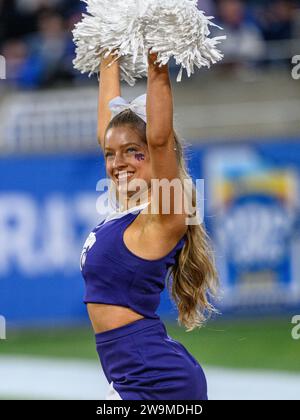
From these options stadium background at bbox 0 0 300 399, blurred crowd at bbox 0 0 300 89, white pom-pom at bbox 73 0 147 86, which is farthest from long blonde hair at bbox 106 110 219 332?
blurred crowd at bbox 0 0 300 89

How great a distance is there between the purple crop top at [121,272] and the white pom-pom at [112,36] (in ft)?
2.01

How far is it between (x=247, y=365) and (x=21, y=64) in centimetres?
458

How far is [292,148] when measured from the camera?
9.84 metres

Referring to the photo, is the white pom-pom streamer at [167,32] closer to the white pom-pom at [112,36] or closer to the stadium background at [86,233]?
the white pom-pom at [112,36]

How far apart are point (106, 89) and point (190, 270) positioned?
853 millimetres

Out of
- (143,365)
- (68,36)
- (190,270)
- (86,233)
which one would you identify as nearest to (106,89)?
(190,270)

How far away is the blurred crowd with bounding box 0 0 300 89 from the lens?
11336mm

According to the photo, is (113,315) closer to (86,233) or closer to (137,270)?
(137,270)

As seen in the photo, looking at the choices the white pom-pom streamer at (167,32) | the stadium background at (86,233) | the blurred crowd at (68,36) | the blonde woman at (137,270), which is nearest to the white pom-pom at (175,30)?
the white pom-pom streamer at (167,32)

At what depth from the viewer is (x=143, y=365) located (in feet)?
12.6

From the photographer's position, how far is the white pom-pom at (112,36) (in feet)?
11.8

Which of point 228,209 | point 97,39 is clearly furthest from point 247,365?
point 97,39

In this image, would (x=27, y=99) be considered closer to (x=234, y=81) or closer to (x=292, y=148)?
(x=234, y=81)

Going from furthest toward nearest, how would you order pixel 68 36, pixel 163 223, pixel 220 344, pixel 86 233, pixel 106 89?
pixel 68 36 < pixel 86 233 < pixel 220 344 < pixel 106 89 < pixel 163 223
